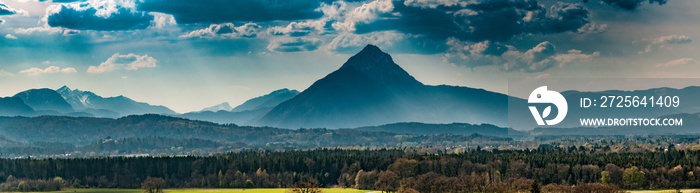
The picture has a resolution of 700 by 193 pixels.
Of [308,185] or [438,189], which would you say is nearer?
[308,185]

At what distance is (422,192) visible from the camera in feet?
654

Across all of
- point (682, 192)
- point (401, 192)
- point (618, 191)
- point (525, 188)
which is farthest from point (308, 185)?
point (682, 192)

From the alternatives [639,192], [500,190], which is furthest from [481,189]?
[639,192]

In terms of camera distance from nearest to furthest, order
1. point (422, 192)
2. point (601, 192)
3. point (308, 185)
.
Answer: point (601, 192) < point (308, 185) < point (422, 192)

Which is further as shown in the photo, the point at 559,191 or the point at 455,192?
the point at 455,192

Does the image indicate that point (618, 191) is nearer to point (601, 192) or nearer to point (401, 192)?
point (601, 192)

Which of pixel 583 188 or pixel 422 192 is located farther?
pixel 422 192

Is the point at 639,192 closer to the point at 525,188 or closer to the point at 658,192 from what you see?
the point at 658,192

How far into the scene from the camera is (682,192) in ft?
592

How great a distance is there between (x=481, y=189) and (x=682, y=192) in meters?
42.9

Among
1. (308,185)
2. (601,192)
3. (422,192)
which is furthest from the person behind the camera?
(422,192)

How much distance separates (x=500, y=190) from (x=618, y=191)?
77.9 ft

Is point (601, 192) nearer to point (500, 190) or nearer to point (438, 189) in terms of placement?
point (500, 190)

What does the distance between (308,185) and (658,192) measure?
74.2 meters
